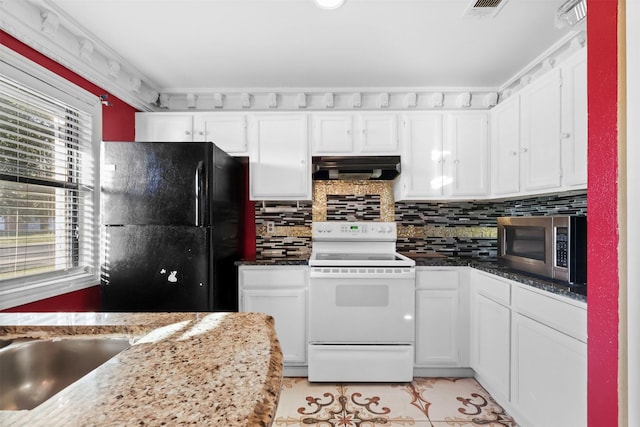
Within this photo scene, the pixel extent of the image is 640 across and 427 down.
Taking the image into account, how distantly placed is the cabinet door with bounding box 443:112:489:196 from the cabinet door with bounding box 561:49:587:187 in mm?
862

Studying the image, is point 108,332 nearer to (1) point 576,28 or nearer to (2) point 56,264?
(2) point 56,264

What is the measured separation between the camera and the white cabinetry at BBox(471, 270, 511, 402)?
2.07 meters

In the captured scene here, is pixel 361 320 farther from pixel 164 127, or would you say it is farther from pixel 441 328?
pixel 164 127

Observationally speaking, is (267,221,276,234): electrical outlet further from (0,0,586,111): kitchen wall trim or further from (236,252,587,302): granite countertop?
(0,0,586,111): kitchen wall trim

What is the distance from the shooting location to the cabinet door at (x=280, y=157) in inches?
109

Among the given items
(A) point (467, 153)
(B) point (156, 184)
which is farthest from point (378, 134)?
(B) point (156, 184)

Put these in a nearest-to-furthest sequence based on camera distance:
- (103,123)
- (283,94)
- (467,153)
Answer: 1. (103,123)
2. (467,153)
3. (283,94)

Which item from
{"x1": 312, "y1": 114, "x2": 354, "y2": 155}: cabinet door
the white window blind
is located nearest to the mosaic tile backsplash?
{"x1": 312, "y1": 114, "x2": 354, "y2": 155}: cabinet door

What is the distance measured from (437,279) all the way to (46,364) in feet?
7.70

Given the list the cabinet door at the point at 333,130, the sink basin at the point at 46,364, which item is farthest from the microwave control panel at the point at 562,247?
the sink basin at the point at 46,364

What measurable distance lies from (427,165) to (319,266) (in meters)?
1.23

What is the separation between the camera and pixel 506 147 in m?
2.45

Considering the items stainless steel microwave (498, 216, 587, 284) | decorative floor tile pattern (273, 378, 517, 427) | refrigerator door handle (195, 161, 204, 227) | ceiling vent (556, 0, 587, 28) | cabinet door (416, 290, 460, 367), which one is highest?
ceiling vent (556, 0, 587, 28)

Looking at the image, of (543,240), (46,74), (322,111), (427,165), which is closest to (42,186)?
(46,74)
